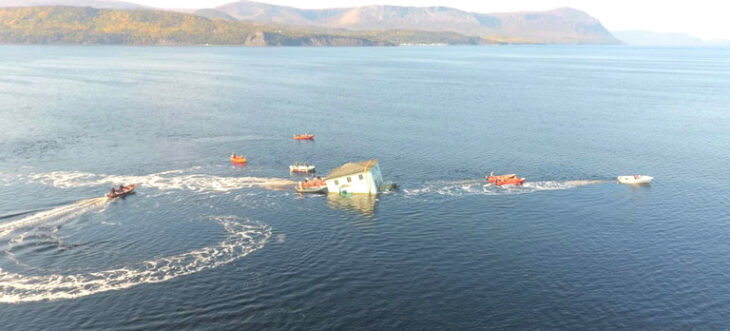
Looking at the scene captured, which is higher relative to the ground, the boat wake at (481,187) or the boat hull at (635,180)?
the boat hull at (635,180)

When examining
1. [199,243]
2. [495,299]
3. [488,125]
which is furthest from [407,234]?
[488,125]

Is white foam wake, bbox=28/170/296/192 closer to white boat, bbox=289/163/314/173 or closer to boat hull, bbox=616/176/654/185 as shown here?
white boat, bbox=289/163/314/173

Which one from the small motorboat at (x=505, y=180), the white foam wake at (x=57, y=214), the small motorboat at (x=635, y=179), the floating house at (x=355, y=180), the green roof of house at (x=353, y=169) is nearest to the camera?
the white foam wake at (x=57, y=214)

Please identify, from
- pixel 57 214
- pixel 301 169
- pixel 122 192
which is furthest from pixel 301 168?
pixel 57 214

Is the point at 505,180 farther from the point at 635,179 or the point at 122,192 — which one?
the point at 122,192

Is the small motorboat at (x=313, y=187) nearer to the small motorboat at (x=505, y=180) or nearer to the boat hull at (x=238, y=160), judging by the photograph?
the boat hull at (x=238, y=160)

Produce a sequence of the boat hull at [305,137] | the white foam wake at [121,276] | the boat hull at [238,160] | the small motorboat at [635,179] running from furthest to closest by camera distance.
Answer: the boat hull at [305,137]
the boat hull at [238,160]
the small motorboat at [635,179]
the white foam wake at [121,276]

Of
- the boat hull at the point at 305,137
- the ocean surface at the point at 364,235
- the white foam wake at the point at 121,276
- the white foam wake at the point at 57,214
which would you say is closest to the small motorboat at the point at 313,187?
the ocean surface at the point at 364,235

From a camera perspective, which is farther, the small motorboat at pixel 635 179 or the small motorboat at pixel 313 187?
the small motorboat at pixel 635 179
